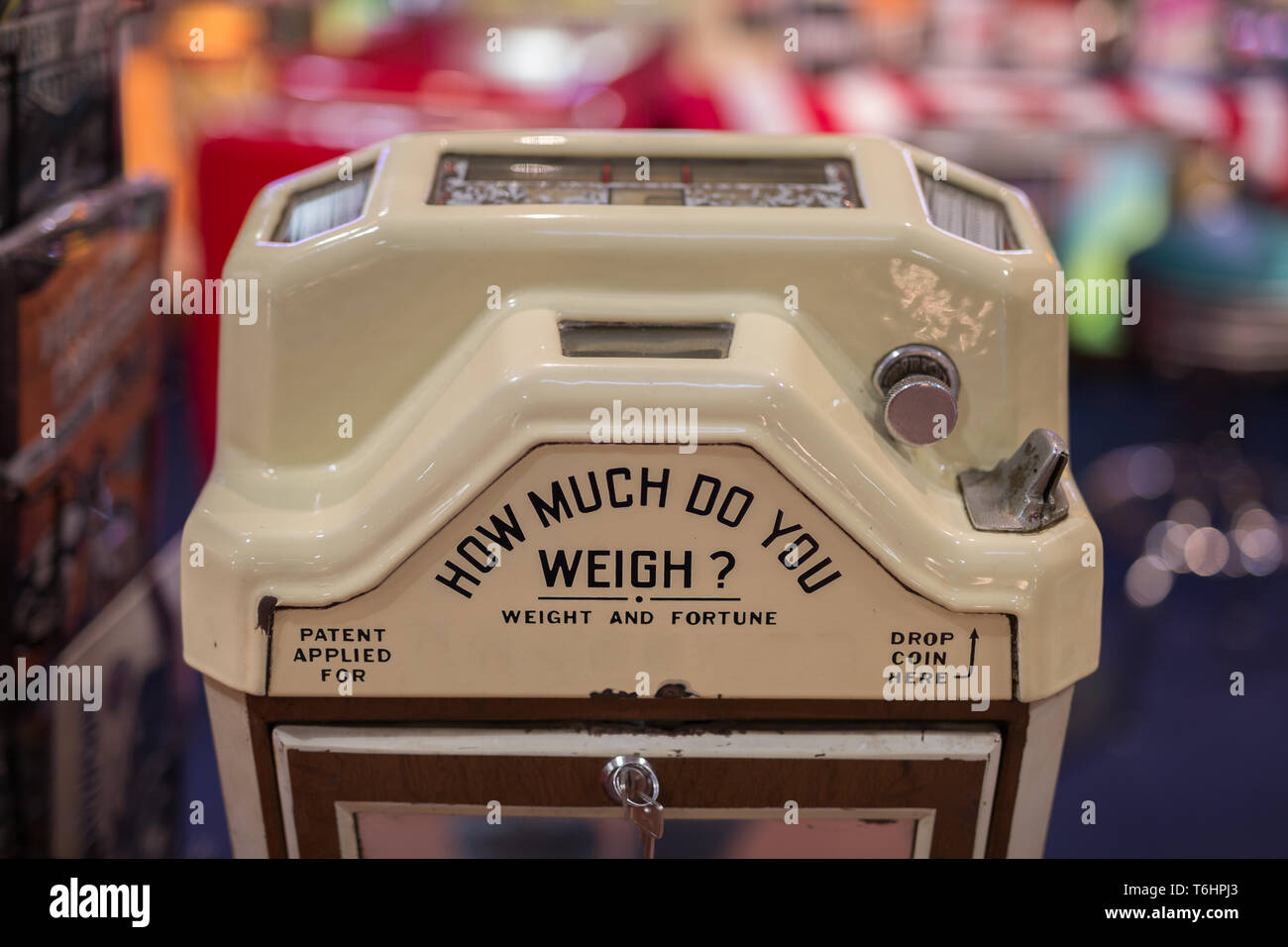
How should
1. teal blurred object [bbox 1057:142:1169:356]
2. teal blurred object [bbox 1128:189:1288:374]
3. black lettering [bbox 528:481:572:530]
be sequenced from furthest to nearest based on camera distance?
1. teal blurred object [bbox 1057:142:1169:356]
2. teal blurred object [bbox 1128:189:1288:374]
3. black lettering [bbox 528:481:572:530]

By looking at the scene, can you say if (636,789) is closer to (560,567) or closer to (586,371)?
(560,567)

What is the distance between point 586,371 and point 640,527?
0.46 ft

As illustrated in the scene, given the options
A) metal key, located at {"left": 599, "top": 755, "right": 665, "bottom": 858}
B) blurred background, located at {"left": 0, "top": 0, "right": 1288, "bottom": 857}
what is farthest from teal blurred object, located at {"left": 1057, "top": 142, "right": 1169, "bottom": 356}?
metal key, located at {"left": 599, "top": 755, "right": 665, "bottom": 858}

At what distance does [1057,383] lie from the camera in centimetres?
115

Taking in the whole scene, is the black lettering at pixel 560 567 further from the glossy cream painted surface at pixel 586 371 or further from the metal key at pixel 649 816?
the metal key at pixel 649 816

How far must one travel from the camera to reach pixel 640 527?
3.41ft

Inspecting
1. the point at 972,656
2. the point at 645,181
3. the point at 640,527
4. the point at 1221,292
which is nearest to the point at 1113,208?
the point at 1221,292

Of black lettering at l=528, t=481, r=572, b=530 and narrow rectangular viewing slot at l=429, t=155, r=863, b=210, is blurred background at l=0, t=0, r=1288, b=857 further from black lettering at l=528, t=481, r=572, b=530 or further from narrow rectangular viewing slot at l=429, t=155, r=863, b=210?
black lettering at l=528, t=481, r=572, b=530

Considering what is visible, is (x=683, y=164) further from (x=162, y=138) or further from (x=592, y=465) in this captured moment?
(x=162, y=138)

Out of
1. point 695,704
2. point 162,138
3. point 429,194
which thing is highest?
point 429,194

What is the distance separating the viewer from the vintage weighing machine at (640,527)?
1026 mm

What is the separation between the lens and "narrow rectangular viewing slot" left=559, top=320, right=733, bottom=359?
107cm
